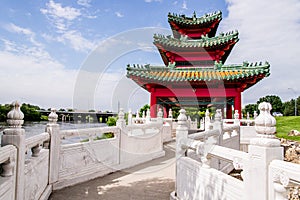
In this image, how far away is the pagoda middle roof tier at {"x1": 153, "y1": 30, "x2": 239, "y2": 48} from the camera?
35.8 ft

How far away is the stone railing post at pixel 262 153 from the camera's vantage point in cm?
190

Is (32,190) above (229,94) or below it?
below

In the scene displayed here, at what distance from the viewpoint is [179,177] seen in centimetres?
416

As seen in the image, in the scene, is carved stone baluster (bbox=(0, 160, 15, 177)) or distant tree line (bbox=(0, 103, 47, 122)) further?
distant tree line (bbox=(0, 103, 47, 122))

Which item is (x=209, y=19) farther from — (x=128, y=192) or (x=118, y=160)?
(x=128, y=192)

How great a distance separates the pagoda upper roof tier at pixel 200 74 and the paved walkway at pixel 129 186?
4.40 metres

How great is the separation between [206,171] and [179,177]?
4.10ft

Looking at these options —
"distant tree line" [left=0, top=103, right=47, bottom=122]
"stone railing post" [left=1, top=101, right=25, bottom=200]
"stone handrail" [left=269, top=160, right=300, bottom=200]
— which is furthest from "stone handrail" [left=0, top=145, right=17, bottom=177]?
"stone handrail" [left=269, top=160, right=300, bottom=200]

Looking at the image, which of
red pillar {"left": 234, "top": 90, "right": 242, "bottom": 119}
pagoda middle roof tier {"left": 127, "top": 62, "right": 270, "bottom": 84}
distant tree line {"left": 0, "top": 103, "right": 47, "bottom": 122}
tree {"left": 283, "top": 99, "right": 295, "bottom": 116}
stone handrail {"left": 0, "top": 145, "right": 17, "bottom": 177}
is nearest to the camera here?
stone handrail {"left": 0, "top": 145, "right": 17, "bottom": 177}

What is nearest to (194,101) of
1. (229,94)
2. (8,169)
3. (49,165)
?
(229,94)

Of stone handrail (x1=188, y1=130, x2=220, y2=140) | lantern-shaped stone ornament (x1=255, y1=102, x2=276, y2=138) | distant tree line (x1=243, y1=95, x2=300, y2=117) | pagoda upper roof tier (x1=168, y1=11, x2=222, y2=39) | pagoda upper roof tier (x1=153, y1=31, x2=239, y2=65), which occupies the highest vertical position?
pagoda upper roof tier (x1=168, y1=11, x2=222, y2=39)

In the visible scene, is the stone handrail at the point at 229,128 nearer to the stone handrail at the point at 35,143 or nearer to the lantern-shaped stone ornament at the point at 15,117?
the stone handrail at the point at 35,143

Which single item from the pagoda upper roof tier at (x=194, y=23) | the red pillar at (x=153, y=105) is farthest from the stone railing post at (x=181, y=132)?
the pagoda upper roof tier at (x=194, y=23)

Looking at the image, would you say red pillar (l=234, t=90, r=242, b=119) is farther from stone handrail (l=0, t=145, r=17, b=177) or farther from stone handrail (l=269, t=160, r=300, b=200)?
stone handrail (l=0, t=145, r=17, b=177)
